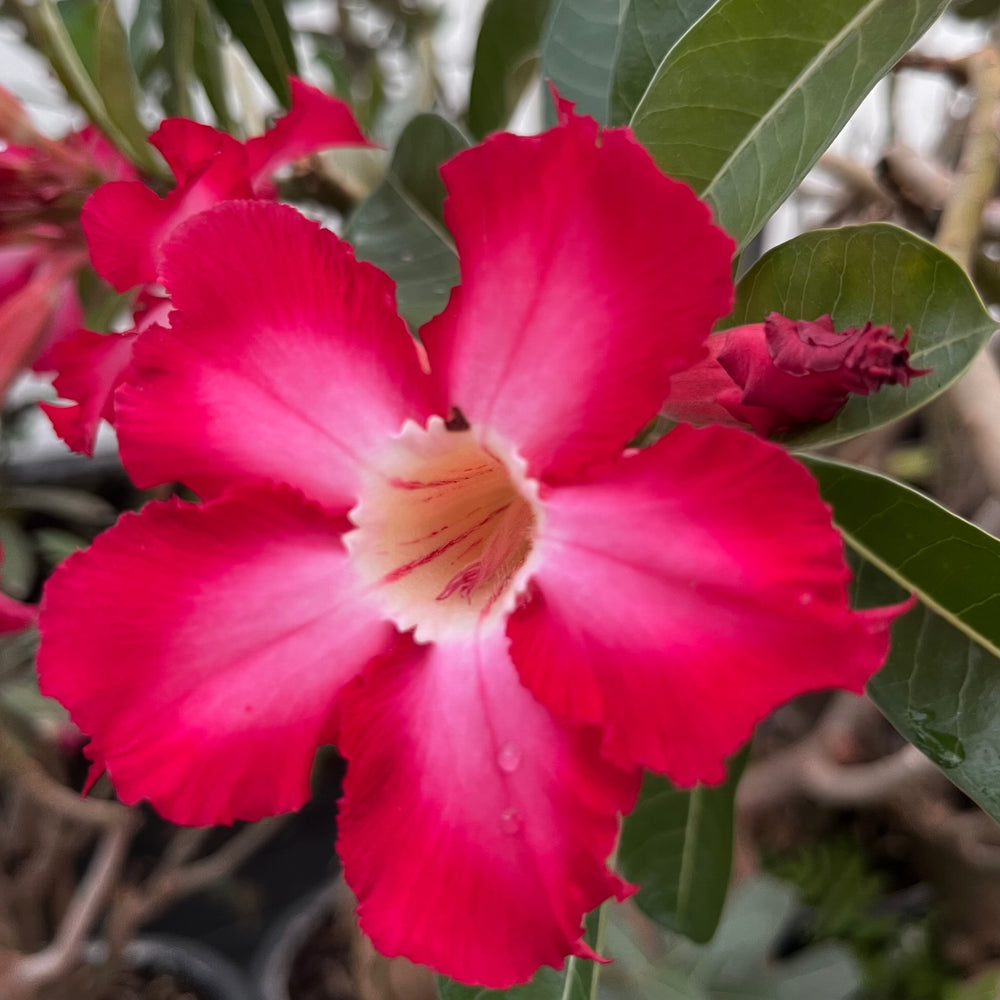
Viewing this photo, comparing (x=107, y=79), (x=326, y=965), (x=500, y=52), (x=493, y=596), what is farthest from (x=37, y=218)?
(x=326, y=965)

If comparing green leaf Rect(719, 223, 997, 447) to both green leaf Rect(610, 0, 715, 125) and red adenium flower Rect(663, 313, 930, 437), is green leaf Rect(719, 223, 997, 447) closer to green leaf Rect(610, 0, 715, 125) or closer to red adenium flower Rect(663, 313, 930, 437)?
red adenium flower Rect(663, 313, 930, 437)

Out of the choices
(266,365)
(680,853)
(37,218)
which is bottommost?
(680,853)

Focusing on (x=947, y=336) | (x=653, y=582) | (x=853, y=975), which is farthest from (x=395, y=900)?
(x=853, y=975)

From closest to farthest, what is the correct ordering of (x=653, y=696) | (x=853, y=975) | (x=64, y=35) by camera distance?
1. (x=653, y=696)
2. (x=64, y=35)
3. (x=853, y=975)

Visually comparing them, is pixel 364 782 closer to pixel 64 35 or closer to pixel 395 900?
pixel 395 900

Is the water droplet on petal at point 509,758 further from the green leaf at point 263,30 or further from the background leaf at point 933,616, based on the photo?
the green leaf at point 263,30

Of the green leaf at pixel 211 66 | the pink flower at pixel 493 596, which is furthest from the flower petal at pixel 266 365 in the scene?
the green leaf at pixel 211 66

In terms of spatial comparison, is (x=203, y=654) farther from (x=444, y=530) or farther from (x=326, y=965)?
(x=326, y=965)
